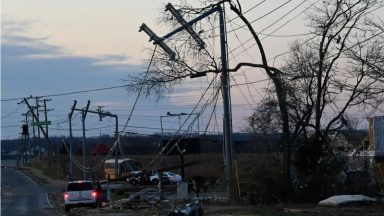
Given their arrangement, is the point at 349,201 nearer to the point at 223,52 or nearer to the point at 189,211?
the point at 189,211

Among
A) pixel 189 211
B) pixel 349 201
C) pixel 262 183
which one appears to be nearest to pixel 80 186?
pixel 262 183

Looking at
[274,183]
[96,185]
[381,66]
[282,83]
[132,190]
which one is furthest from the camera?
[132,190]

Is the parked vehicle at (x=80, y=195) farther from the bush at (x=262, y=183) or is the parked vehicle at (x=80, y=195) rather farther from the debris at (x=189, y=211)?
the debris at (x=189, y=211)

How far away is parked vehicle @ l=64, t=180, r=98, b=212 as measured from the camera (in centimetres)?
3830

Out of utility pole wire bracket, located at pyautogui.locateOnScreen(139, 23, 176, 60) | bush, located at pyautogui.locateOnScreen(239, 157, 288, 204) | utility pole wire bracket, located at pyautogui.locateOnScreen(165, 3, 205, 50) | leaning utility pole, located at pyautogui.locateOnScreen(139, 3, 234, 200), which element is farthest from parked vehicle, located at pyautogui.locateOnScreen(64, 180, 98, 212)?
utility pole wire bracket, located at pyautogui.locateOnScreen(165, 3, 205, 50)

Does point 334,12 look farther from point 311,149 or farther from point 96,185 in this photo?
point 96,185

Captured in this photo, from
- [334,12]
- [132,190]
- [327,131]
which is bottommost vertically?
[132,190]

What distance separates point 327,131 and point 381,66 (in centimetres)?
717

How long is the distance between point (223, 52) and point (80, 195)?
12901 millimetres

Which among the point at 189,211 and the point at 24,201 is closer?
the point at 189,211

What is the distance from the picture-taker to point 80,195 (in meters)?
38.5

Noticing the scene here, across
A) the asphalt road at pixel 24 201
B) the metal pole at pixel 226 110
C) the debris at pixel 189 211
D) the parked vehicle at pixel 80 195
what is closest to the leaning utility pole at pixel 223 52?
the metal pole at pixel 226 110

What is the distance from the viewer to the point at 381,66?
95.2ft

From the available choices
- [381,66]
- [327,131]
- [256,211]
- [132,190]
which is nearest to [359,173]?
[327,131]
